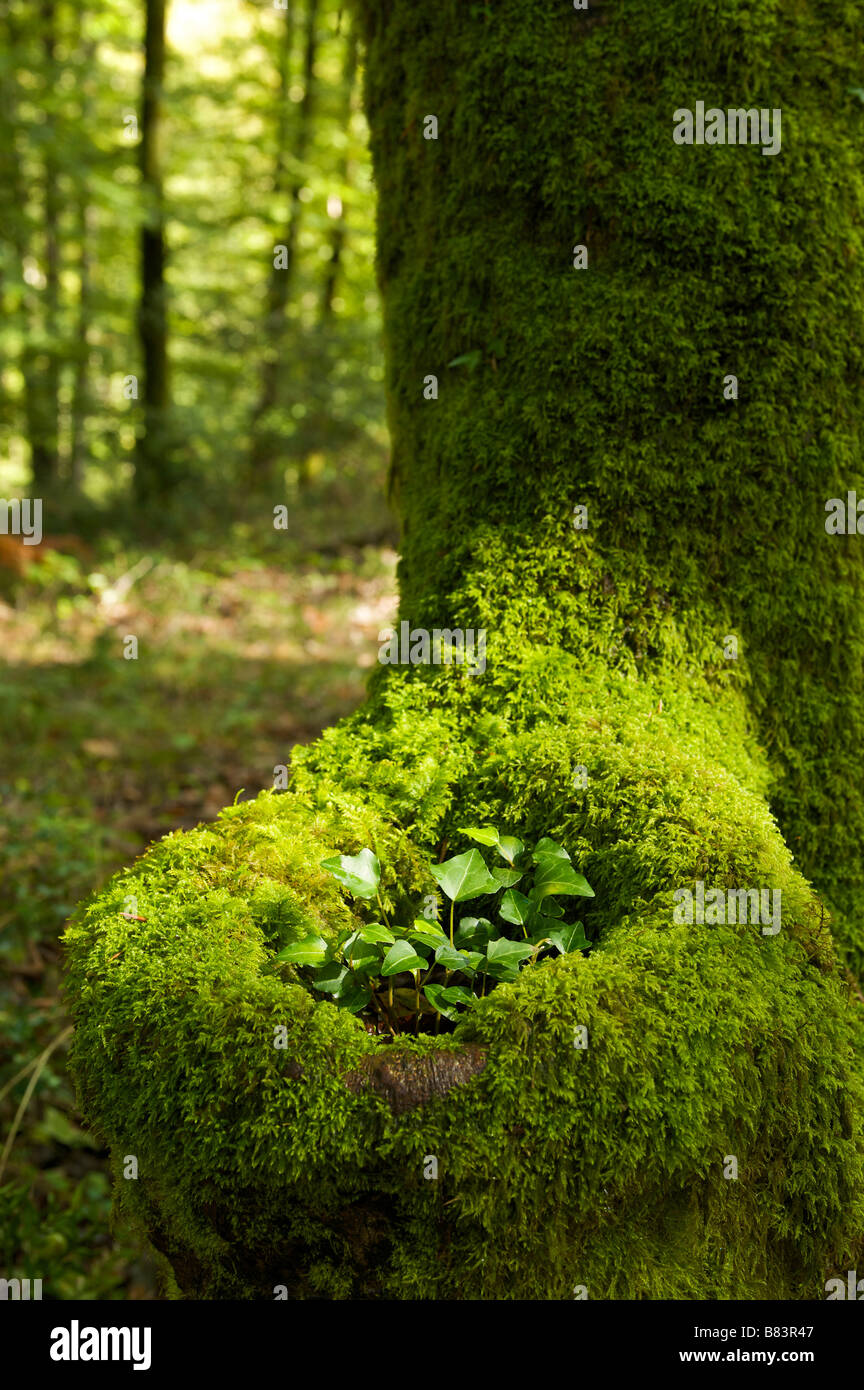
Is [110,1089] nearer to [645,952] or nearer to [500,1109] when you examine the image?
[500,1109]

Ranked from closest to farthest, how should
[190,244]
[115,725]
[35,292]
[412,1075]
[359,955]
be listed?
[412,1075], [359,955], [115,725], [35,292], [190,244]

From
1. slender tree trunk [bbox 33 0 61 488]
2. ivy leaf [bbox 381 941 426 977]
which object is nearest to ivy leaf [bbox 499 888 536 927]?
ivy leaf [bbox 381 941 426 977]

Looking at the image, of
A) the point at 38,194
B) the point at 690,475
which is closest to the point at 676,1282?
the point at 690,475

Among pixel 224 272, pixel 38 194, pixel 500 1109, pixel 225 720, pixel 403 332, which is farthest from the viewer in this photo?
pixel 224 272

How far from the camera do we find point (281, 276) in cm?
1472

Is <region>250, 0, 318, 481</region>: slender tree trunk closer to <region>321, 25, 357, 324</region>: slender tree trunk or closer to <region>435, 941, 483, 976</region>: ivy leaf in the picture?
<region>321, 25, 357, 324</region>: slender tree trunk

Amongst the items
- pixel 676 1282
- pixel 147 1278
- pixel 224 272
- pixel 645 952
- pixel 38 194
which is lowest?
pixel 147 1278

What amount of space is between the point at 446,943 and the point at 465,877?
0.50 ft

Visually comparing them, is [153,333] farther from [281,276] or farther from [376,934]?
[376,934]

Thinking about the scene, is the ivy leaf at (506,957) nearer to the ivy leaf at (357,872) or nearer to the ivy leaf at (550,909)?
the ivy leaf at (550,909)

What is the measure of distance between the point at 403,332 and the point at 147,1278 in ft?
11.4

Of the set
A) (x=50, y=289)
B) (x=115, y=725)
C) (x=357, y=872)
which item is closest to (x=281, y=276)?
(x=50, y=289)

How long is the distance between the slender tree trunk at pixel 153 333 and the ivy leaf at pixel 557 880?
13.3 metres

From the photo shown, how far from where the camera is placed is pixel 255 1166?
4.73 feet
